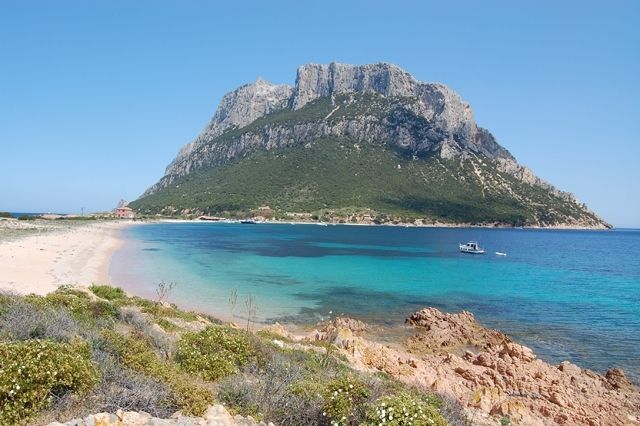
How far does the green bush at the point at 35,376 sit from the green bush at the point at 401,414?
4690 mm

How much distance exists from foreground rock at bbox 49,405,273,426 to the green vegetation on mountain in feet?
473

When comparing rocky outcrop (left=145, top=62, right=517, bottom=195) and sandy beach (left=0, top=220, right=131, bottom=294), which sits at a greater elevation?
rocky outcrop (left=145, top=62, right=517, bottom=195)

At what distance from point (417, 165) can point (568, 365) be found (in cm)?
15165

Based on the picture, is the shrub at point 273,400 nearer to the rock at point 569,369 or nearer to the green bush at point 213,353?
the green bush at point 213,353

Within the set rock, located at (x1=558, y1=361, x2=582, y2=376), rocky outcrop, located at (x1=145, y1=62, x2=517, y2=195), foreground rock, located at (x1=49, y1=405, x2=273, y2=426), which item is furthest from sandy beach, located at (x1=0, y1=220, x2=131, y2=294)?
rocky outcrop, located at (x1=145, y1=62, x2=517, y2=195)

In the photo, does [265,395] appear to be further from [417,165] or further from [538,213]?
[538,213]

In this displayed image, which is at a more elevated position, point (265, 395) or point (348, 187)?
point (348, 187)

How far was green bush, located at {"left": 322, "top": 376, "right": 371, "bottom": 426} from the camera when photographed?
7.22 metres

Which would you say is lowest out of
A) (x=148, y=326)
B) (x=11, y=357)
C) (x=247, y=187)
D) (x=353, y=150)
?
(x=148, y=326)

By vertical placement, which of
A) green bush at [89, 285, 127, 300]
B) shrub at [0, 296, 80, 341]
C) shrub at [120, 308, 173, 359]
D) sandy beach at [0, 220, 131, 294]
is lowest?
sandy beach at [0, 220, 131, 294]

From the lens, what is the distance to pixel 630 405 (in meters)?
14.5

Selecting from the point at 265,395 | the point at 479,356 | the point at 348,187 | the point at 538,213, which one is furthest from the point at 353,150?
the point at 265,395

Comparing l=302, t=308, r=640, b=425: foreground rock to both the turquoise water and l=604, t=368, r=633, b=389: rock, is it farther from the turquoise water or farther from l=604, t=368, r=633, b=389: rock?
the turquoise water

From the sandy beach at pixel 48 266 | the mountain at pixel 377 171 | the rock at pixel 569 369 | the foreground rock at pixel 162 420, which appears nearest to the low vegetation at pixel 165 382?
the foreground rock at pixel 162 420
